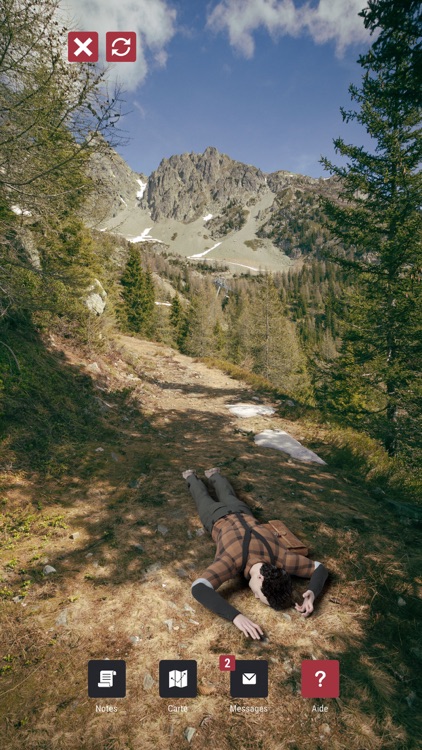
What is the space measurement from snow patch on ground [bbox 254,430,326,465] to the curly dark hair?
13.7 feet

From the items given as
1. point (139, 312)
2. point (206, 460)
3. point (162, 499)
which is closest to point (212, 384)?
point (206, 460)

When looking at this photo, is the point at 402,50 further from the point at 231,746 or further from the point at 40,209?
the point at 231,746

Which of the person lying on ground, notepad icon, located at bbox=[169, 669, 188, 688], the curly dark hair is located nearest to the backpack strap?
the person lying on ground

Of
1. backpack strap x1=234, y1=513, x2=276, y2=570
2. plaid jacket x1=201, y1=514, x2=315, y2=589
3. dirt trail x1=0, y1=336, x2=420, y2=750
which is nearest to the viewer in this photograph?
dirt trail x1=0, y1=336, x2=420, y2=750

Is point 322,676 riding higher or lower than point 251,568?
lower

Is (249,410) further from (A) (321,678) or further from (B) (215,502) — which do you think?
(A) (321,678)

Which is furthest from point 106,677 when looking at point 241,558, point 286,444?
point 286,444

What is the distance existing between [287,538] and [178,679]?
78.5 inches

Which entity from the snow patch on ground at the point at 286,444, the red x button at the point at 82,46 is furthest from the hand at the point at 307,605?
the red x button at the point at 82,46

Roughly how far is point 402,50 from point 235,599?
7.71 m

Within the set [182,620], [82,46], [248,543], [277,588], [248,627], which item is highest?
[82,46]

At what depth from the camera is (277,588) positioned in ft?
11.1

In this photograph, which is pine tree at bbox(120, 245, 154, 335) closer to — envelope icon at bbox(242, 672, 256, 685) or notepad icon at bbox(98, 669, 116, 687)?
notepad icon at bbox(98, 669, 116, 687)

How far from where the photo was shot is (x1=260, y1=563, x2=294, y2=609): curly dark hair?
3.35 metres
